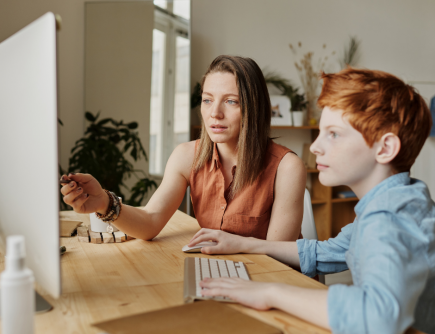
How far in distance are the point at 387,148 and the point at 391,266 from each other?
246 mm

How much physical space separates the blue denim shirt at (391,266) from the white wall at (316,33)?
2843mm

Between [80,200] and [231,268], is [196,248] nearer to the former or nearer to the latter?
[231,268]

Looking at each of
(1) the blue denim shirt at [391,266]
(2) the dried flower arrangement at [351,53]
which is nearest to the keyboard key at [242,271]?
(1) the blue denim shirt at [391,266]

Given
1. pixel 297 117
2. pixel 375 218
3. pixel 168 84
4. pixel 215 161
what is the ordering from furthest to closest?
pixel 297 117, pixel 168 84, pixel 215 161, pixel 375 218

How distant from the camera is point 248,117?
4.63 feet

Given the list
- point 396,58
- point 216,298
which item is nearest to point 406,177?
point 216,298

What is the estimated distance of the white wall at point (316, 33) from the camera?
11.5ft

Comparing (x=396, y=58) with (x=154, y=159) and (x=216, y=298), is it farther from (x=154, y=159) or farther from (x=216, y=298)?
(x=216, y=298)

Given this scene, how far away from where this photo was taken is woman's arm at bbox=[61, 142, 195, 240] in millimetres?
1119

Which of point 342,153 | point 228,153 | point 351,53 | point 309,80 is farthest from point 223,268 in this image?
point 351,53

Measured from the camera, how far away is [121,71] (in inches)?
121

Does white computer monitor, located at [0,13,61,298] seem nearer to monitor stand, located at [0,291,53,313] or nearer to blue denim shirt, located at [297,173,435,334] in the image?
monitor stand, located at [0,291,53,313]

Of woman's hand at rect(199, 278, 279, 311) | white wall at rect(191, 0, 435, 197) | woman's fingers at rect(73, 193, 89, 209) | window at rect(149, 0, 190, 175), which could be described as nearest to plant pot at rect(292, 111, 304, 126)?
white wall at rect(191, 0, 435, 197)

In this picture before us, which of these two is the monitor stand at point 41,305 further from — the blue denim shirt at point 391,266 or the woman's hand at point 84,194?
the blue denim shirt at point 391,266
